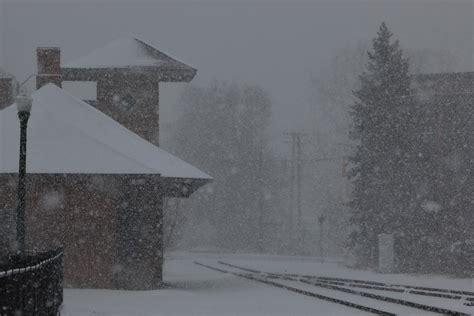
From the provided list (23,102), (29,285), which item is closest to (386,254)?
(23,102)

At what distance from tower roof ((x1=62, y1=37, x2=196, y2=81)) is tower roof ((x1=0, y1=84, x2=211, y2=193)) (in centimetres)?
391

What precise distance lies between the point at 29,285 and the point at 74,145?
12.7m

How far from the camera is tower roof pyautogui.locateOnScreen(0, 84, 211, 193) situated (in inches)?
770

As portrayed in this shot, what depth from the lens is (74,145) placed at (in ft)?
66.7

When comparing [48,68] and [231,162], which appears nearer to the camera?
[48,68]

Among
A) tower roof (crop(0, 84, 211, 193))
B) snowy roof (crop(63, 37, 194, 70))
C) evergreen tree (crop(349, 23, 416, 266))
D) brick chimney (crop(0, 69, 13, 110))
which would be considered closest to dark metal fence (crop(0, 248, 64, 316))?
tower roof (crop(0, 84, 211, 193))

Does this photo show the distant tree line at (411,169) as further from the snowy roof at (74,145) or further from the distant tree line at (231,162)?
the distant tree line at (231,162)

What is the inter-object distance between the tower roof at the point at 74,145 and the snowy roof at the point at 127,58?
13.4 ft

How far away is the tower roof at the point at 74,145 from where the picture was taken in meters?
19.6

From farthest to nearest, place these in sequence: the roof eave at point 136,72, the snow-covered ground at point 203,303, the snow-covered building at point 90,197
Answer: the roof eave at point 136,72 → the snow-covered building at point 90,197 → the snow-covered ground at point 203,303

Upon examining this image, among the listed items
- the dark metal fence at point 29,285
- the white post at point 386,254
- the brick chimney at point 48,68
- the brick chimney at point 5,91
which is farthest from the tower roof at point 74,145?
the white post at point 386,254

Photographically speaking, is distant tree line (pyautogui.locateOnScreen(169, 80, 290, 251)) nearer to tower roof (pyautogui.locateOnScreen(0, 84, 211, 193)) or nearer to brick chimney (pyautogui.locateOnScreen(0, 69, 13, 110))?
brick chimney (pyautogui.locateOnScreen(0, 69, 13, 110))

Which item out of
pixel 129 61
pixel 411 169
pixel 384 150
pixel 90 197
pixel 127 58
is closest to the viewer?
pixel 90 197

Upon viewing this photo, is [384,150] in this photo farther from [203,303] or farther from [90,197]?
[203,303]
